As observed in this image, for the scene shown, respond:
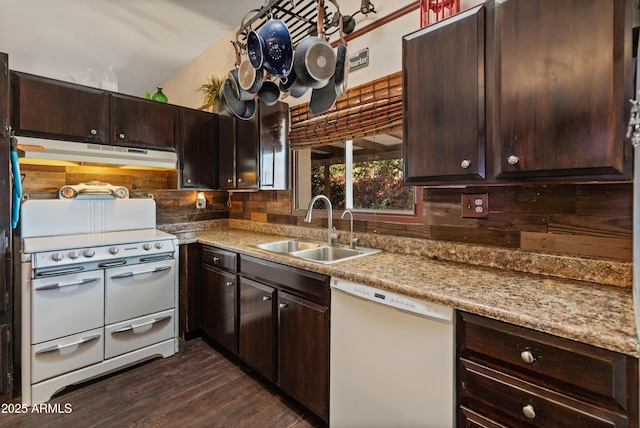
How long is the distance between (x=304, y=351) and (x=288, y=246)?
0.94 m

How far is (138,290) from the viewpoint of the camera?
2275 millimetres

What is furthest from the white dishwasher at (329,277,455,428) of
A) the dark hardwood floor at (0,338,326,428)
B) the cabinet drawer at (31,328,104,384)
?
the cabinet drawer at (31,328,104,384)

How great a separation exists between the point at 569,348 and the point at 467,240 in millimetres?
853

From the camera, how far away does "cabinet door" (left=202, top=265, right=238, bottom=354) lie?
2256 mm

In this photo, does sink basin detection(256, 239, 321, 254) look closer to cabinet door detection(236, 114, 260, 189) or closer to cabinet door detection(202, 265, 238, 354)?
cabinet door detection(202, 265, 238, 354)

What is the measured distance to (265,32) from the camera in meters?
1.42

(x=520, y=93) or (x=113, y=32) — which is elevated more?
(x=113, y=32)

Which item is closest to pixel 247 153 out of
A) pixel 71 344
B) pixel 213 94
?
pixel 213 94

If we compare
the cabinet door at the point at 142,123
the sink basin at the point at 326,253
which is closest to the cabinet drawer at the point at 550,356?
the sink basin at the point at 326,253

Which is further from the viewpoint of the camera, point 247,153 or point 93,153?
point 247,153

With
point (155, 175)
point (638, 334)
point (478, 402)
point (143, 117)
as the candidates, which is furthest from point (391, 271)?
point (155, 175)

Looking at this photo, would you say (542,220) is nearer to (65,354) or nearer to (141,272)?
(141,272)

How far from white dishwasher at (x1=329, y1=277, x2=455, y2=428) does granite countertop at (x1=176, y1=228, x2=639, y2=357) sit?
2.5 inches

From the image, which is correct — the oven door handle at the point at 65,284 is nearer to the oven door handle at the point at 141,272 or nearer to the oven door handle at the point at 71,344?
the oven door handle at the point at 141,272
